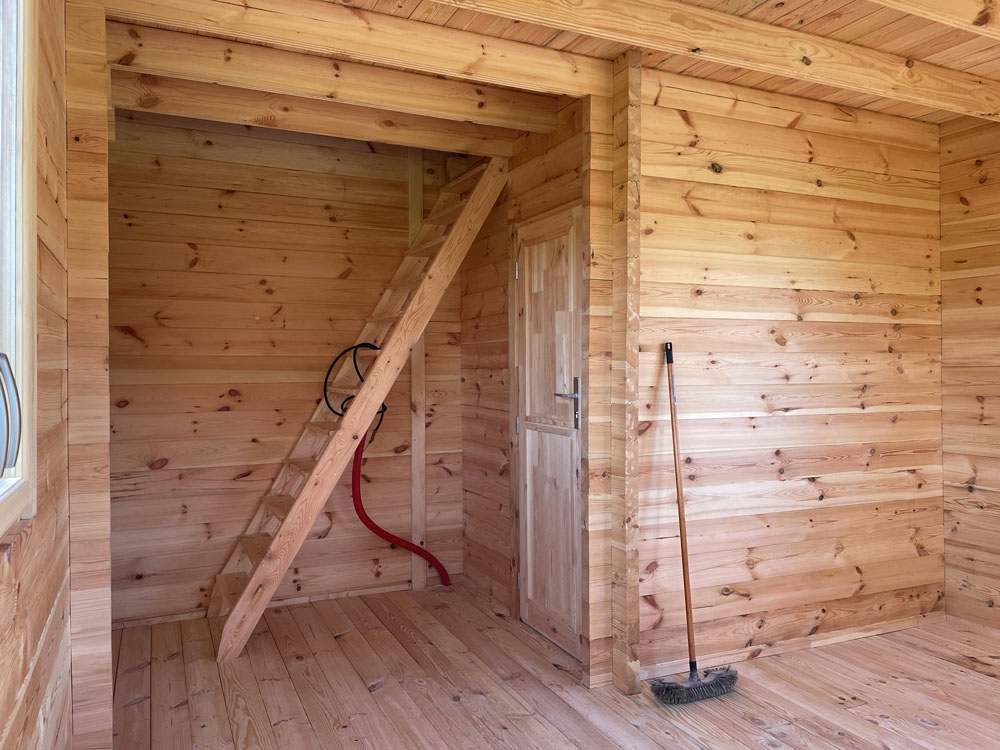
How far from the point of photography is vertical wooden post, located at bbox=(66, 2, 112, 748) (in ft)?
7.67

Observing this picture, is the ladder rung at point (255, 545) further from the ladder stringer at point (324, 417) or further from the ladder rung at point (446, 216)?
the ladder rung at point (446, 216)

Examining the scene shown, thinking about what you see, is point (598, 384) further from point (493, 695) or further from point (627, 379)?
point (493, 695)

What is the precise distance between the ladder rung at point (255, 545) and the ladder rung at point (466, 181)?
7.15 feet

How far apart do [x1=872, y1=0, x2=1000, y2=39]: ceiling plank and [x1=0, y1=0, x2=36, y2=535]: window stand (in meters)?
2.61

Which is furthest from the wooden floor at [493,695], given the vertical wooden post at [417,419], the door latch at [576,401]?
the door latch at [576,401]

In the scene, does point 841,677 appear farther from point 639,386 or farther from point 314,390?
point 314,390

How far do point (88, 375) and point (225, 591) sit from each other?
182cm

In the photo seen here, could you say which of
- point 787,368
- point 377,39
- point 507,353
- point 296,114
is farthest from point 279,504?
point 787,368

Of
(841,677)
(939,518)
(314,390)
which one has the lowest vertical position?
(841,677)

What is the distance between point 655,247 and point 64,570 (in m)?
2.46

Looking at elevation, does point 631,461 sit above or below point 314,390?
below

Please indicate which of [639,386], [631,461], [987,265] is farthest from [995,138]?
[631,461]

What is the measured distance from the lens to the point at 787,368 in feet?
11.5

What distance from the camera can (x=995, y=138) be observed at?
12.2ft
